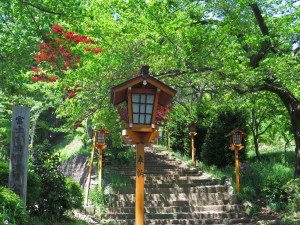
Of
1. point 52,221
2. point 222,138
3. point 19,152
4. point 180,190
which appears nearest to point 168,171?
point 180,190

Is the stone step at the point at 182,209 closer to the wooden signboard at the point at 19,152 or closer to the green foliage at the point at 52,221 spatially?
the green foliage at the point at 52,221

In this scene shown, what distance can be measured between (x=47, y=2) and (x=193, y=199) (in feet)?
26.7

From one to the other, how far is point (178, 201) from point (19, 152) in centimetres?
668

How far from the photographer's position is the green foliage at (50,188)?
28.9ft

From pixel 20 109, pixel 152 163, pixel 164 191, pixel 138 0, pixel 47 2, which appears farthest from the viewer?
pixel 152 163

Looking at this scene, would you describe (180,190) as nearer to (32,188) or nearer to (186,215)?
(186,215)

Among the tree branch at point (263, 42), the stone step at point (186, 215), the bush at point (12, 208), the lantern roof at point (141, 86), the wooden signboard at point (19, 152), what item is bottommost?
the stone step at point (186, 215)

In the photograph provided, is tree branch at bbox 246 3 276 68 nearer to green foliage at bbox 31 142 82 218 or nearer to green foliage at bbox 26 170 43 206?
green foliage at bbox 31 142 82 218

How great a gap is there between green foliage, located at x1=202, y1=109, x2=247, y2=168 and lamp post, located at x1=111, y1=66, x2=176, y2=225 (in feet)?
33.4

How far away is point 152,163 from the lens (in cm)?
1711

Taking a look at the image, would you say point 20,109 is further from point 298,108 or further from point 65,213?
point 298,108

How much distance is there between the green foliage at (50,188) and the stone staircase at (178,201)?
7.12 ft

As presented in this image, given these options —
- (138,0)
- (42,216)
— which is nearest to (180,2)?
(138,0)

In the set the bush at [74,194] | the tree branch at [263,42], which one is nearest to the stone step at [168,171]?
the bush at [74,194]
